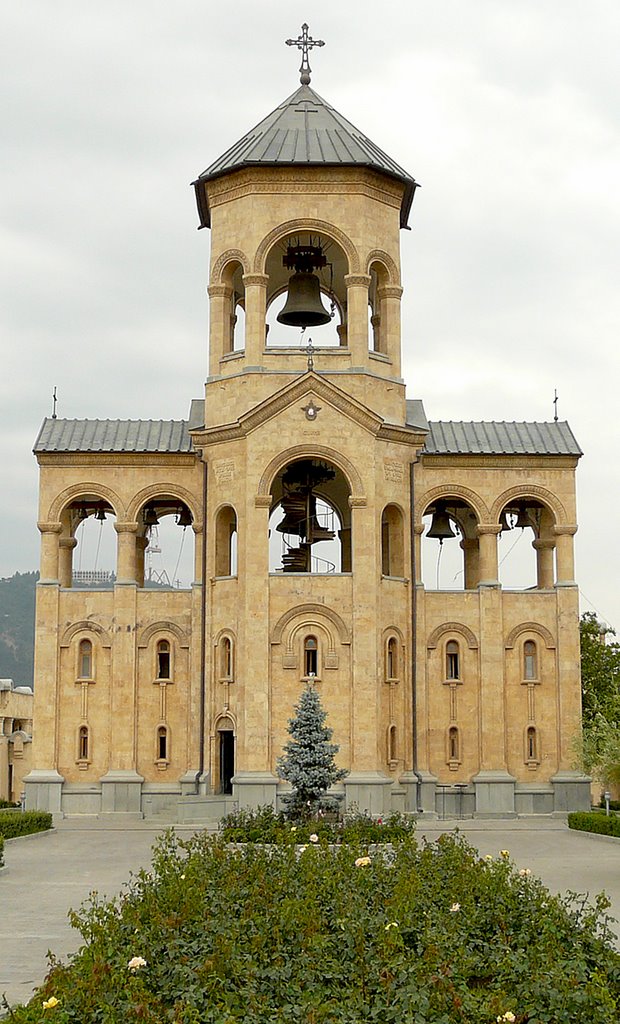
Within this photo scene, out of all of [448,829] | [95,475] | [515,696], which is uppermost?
[95,475]

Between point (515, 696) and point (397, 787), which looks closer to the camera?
point (397, 787)

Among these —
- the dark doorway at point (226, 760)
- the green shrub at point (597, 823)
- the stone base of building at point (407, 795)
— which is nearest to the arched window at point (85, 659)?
the stone base of building at point (407, 795)

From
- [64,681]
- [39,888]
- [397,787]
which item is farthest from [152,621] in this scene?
[39,888]

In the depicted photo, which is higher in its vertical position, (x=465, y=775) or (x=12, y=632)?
(x=12, y=632)

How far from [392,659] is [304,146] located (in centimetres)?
1504

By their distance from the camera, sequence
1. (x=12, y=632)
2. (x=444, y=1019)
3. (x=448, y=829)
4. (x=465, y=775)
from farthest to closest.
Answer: (x=12, y=632) → (x=465, y=775) → (x=448, y=829) → (x=444, y=1019)

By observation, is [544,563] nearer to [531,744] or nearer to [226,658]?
[531,744]

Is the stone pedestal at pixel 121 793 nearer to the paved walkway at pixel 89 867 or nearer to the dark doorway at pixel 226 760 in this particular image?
the paved walkway at pixel 89 867

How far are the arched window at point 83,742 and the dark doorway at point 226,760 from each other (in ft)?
14.0

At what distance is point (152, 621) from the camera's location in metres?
38.6

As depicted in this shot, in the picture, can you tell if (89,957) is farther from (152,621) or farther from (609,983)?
(152,621)

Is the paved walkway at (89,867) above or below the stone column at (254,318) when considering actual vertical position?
below

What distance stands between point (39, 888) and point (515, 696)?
Answer: 20.6m

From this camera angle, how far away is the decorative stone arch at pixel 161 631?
126 feet
